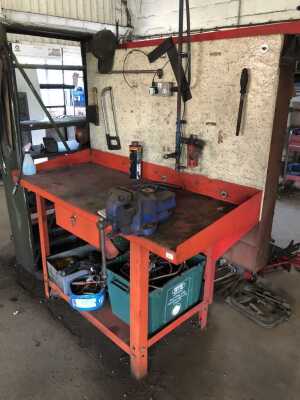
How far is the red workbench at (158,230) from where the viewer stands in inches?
50.3

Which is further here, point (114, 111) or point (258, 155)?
point (114, 111)

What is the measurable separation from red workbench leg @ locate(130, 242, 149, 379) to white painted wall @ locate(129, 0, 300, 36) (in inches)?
97.0

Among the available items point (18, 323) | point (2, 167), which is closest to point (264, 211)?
point (18, 323)

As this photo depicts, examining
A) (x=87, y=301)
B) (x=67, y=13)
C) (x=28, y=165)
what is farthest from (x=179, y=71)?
(x=67, y=13)

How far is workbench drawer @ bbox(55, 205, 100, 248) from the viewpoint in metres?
1.48

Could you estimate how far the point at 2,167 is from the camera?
2.16 metres

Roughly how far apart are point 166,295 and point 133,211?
0.57m

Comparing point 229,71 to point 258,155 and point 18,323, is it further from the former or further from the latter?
point 18,323

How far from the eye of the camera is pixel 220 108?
1591mm

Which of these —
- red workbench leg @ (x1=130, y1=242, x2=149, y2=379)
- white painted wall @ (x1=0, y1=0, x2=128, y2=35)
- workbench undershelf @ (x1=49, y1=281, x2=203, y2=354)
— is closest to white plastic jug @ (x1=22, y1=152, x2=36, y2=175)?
workbench undershelf @ (x1=49, y1=281, x2=203, y2=354)

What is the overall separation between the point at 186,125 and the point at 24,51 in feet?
11.3

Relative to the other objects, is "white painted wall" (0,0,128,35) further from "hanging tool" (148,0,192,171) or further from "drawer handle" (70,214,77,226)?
"drawer handle" (70,214,77,226)

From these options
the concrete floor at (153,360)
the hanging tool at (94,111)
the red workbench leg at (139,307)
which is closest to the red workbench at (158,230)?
the red workbench leg at (139,307)

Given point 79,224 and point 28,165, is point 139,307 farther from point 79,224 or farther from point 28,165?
point 28,165
